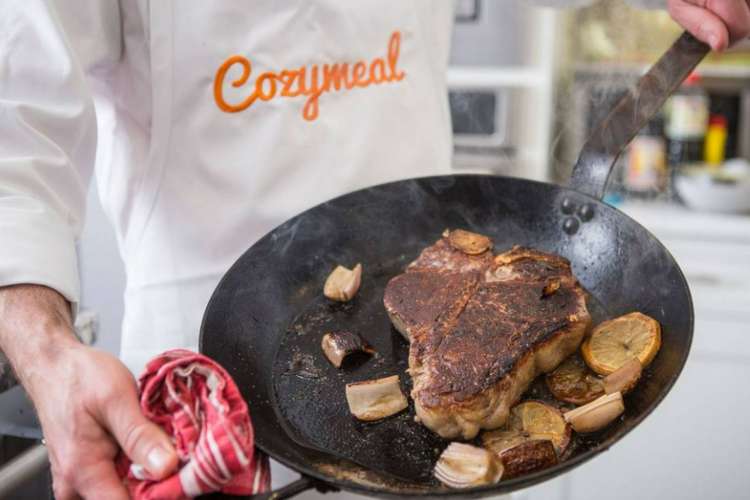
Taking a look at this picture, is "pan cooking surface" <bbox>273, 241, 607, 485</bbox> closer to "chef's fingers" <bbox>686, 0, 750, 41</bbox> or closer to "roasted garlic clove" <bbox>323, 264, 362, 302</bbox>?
"roasted garlic clove" <bbox>323, 264, 362, 302</bbox>

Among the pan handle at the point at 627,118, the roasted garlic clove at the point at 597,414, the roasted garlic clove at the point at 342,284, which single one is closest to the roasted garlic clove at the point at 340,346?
the roasted garlic clove at the point at 342,284

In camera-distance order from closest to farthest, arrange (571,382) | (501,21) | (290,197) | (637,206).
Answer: (571,382) < (290,197) < (501,21) < (637,206)

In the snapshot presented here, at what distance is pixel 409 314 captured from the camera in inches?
48.3

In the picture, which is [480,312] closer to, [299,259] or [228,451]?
[299,259]

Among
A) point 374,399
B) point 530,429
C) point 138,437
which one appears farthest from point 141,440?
point 530,429

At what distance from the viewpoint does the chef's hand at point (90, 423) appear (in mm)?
764

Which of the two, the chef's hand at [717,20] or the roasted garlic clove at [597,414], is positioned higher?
the chef's hand at [717,20]

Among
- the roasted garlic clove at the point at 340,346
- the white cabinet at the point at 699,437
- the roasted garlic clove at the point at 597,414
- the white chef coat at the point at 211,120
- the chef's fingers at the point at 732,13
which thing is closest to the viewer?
the roasted garlic clove at the point at 597,414

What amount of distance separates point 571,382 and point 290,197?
0.70 m

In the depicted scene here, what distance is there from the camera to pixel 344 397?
1109 mm

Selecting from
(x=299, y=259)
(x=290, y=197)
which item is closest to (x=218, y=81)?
(x=290, y=197)

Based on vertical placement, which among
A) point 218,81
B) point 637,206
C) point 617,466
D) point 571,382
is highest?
point 218,81

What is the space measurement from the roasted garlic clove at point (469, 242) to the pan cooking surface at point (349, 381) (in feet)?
0.55

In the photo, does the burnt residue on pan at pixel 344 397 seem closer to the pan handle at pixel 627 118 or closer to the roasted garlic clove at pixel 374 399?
the roasted garlic clove at pixel 374 399
